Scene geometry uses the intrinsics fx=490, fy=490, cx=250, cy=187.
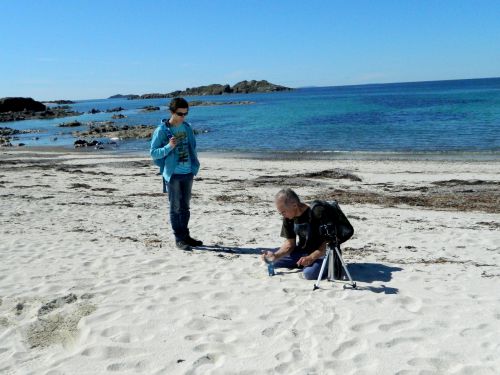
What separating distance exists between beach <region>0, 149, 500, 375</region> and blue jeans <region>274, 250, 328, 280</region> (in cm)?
11

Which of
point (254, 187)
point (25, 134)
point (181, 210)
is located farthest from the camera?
point (25, 134)

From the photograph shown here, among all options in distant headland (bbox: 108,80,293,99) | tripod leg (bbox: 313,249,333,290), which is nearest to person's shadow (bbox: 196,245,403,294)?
tripod leg (bbox: 313,249,333,290)

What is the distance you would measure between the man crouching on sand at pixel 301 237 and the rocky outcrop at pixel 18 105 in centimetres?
9583

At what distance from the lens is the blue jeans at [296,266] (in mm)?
5539

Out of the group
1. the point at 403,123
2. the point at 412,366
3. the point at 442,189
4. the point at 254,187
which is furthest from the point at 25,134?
the point at 412,366

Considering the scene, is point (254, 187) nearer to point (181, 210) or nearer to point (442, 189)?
point (442, 189)

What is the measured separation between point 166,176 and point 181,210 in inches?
22.6

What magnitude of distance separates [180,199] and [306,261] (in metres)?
2.29

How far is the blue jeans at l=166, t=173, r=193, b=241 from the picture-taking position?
6910 millimetres

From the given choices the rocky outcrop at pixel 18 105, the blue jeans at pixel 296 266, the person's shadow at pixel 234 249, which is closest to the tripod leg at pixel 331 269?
the blue jeans at pixel 296 266

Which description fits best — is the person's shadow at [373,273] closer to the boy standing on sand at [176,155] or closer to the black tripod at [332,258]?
the black tripod at [332,258]

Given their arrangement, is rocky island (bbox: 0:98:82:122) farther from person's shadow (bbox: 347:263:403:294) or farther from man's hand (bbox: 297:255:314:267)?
man's hand (bbox: 297:255:314:267)

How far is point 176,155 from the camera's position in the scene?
6824 mm

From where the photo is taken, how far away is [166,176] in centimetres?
685
